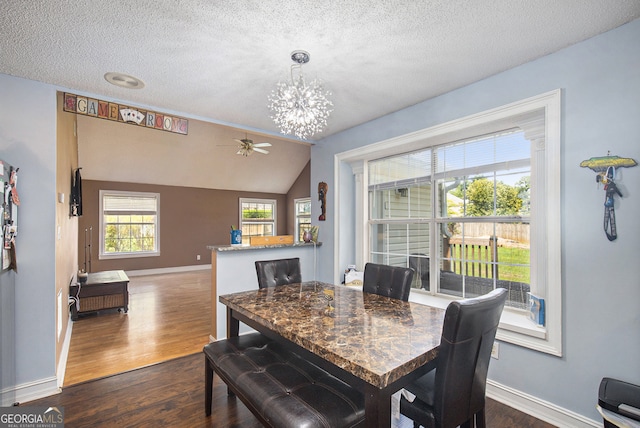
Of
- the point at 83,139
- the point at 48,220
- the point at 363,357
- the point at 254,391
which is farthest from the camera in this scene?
the point at 83,139

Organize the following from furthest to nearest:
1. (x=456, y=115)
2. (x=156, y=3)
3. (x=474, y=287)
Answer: (x=474, y=287)
(x=456, y=115)
(x=156, y=3)

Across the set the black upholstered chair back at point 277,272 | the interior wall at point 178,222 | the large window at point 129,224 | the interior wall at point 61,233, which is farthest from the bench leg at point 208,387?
the large window at point 129,224

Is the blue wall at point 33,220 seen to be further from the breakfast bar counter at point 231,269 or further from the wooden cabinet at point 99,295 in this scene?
the wooden cabinet at point 99,295

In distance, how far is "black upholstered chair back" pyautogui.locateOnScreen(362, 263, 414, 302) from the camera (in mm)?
2311

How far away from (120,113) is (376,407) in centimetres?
335

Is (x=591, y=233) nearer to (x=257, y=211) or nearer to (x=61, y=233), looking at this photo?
(x=61, y=233)

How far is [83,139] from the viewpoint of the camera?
247 inches

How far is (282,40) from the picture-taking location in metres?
1.96

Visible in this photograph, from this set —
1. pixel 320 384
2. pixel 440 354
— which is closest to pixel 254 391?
pixel 320 384

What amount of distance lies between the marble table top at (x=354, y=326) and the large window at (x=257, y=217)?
24.9ft

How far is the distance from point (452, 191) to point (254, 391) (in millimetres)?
2548

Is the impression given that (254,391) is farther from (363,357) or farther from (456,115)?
(456,115)

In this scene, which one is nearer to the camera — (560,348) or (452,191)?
(560,348)

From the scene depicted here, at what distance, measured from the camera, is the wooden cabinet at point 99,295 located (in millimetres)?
4250
